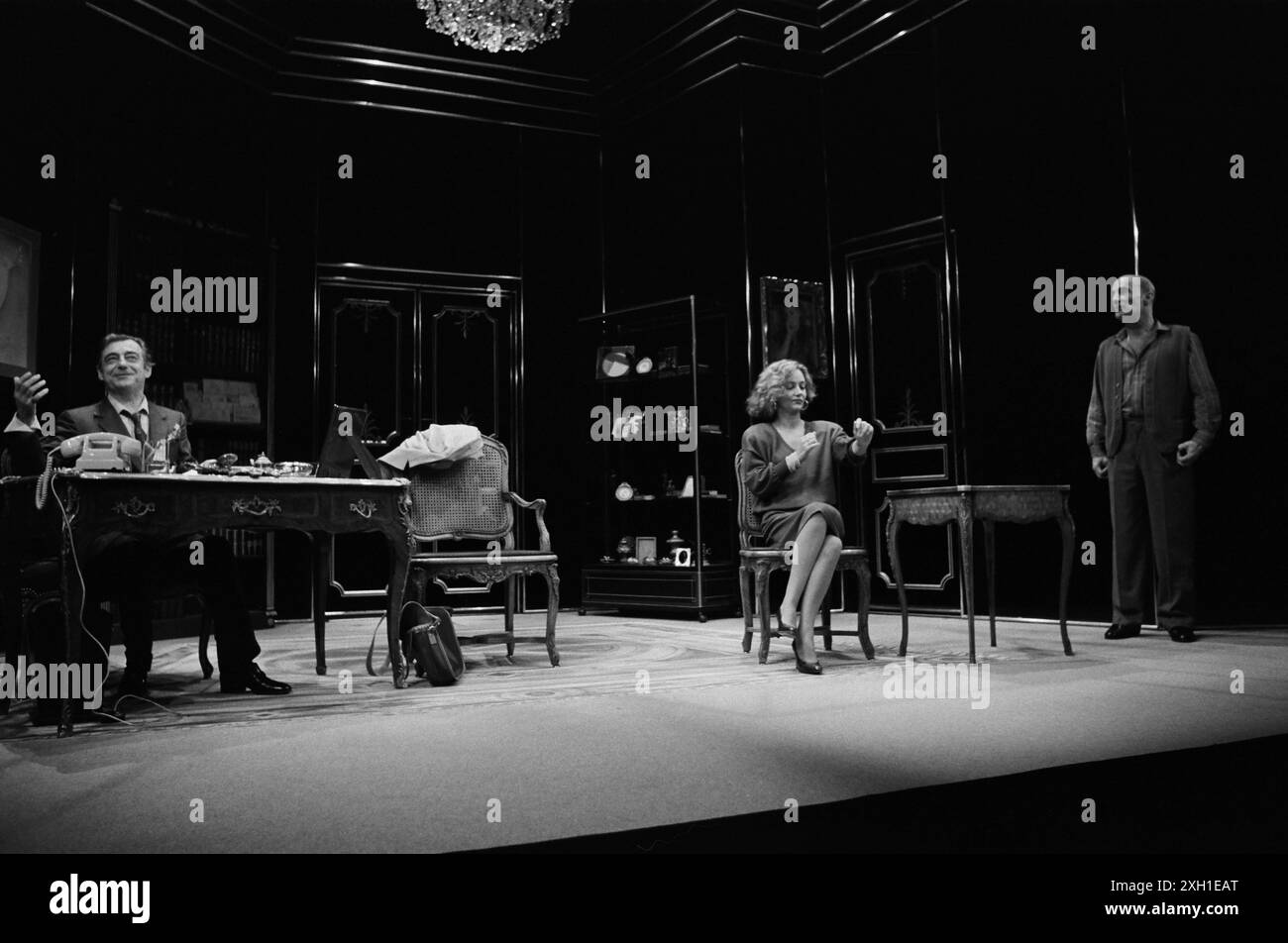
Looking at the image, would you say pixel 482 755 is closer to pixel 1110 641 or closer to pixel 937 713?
pixel 937 713

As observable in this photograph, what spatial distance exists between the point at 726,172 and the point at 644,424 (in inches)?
75.5

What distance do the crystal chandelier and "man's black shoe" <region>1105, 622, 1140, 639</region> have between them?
438cm

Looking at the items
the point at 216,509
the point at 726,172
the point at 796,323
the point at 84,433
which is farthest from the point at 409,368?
the point at 216,509

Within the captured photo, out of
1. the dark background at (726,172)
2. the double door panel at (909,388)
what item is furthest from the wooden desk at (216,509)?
the double door panel at (909,388)

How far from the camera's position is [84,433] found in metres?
3.52

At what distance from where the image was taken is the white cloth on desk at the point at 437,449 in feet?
14.5

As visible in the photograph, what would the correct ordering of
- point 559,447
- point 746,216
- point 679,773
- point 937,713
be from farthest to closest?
point 559,447, point 746,216, point 937,713, point 679,773

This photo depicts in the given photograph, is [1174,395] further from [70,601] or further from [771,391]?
[70,601]

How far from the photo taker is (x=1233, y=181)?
5.50 m

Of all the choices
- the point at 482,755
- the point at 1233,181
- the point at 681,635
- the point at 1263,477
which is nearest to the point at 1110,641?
the point at 1263,477

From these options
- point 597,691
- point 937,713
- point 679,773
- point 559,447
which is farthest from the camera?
point 559,447
